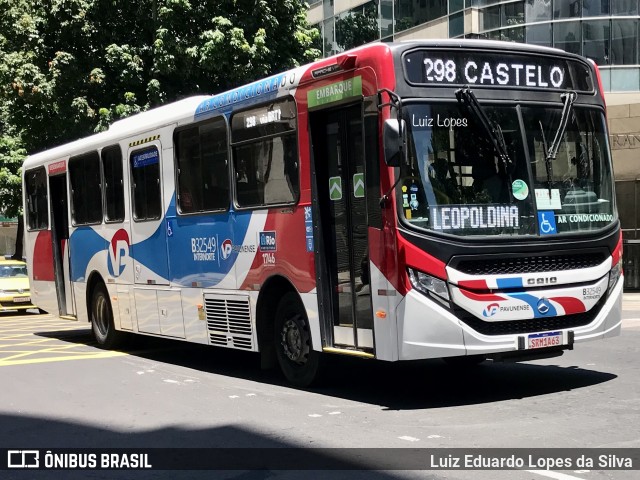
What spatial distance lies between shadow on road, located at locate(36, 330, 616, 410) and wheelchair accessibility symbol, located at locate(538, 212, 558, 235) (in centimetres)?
158

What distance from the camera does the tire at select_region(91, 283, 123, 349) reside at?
1456 cm

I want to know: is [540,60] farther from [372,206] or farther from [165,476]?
[165,476]

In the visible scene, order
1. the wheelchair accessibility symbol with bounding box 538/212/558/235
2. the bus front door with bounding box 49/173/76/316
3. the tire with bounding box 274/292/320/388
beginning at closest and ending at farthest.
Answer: the wheelchair accessibility symbol with bounding box 538/212/558/235 < the tire with bounding box 274/292/320/388 < the bus front door with bounding box 49/173/76/316

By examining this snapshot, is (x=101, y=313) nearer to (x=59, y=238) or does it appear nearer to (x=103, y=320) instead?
(x=103, y=320)

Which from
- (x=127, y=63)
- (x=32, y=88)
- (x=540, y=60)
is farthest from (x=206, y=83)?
(x=540, y=60)

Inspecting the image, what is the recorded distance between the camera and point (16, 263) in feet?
85.1

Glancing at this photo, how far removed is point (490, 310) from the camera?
8305mm

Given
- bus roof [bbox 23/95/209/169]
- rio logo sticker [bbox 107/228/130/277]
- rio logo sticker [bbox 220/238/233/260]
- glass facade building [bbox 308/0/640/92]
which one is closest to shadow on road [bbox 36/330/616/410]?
rio logo sticker [bbox 220/238/233/260]

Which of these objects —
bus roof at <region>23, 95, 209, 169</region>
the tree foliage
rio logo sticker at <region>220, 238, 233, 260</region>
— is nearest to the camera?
rio logo sticker at <region>220, 238, 233, 260</region>

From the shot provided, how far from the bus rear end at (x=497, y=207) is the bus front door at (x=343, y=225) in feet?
2.11

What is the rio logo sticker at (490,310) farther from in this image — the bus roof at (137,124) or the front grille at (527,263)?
the bus roof at (137,124)

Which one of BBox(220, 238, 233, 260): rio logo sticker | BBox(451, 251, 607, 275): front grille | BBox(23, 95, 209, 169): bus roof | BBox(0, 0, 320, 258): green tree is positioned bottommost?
BBox(451, 251, 607, 275): front grille

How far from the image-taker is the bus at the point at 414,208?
825 centimetres

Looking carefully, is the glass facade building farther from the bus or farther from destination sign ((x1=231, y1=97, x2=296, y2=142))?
destination sign ((x1=231, y1=97, x2=296, y2=142))
